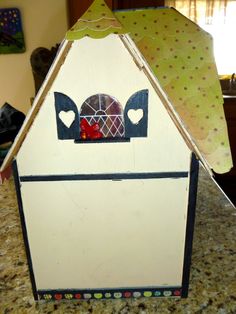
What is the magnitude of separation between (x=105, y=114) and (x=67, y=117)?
0.05m

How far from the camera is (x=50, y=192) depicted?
42 centimetres

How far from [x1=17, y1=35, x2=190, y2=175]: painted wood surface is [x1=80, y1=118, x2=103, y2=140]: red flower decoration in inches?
0.5

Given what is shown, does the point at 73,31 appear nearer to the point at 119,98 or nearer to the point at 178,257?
the point at 119,98

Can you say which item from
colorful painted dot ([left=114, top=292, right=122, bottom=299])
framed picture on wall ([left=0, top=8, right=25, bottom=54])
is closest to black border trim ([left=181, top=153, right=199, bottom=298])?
colorful painted dot ([left=114, top=292, right=122, bottom=299])

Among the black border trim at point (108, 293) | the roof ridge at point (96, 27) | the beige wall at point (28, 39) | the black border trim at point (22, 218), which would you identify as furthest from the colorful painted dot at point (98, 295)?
the beige wall at point (28, 39)

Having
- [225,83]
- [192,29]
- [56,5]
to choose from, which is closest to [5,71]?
[56,5]

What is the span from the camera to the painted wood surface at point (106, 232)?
1.38 feet

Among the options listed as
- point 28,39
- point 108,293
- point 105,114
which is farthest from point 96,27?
point 28,39

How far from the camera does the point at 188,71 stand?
479 mm

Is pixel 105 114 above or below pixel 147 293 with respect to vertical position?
above

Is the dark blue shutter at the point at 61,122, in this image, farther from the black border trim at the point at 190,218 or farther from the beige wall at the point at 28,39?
the beige wall at the point at 28,39

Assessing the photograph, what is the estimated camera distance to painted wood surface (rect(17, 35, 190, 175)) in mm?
353

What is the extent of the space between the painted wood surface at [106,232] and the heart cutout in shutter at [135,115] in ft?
0.30

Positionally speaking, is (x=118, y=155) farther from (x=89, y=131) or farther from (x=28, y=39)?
(x=28, y=39)
